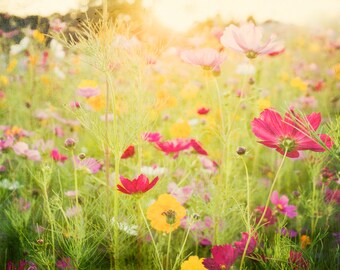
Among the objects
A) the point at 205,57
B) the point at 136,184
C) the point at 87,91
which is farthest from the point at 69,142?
the point at 87,91

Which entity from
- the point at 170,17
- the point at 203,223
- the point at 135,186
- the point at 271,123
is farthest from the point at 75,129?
the point at 271,123

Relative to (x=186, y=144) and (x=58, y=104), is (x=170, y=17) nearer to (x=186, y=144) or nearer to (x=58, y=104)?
(x=186, y=144)

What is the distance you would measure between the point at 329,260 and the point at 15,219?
32.1 inches

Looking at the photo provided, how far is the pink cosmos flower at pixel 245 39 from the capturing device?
849 mm

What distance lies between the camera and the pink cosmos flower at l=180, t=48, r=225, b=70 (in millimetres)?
895

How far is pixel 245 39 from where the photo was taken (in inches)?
33.6

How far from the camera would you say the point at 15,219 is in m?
1.02

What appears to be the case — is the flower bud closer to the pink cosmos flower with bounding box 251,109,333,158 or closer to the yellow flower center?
the yellow flower center

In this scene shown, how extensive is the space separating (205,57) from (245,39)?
0.33 feet

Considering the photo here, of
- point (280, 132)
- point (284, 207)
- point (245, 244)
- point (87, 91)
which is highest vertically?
point (280, 132)

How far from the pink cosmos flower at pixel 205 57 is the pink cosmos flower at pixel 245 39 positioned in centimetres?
5

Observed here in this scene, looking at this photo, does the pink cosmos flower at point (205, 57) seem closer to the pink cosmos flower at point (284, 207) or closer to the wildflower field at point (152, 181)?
the wildflower field at point (152, 181)

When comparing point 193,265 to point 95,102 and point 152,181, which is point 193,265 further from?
point 95,102

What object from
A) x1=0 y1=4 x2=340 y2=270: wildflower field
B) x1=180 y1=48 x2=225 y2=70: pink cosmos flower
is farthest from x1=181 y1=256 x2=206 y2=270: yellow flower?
x1=180 y1=48 x2=225 y2=70: pink cosmos flower
